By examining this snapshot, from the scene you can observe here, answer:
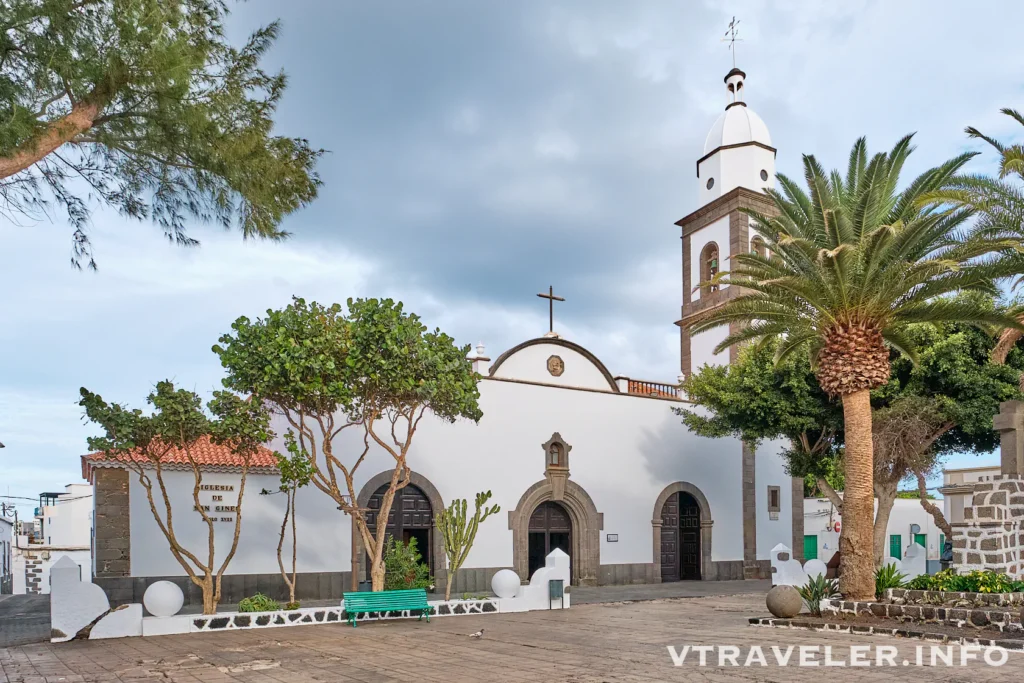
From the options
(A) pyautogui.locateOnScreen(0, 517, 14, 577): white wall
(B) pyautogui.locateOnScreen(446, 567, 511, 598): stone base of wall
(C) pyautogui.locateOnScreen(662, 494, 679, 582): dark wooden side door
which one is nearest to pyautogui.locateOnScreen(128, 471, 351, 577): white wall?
(B) pyautogui.locateOnScreen(446, 567, 511, 598): stone base of wall

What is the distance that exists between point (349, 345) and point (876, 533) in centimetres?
1519

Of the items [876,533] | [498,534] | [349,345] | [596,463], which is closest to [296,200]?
[349,345]

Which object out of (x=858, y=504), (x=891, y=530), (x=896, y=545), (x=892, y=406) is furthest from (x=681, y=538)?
(x=896, y=545)

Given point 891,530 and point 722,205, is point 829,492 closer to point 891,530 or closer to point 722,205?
point 722,205

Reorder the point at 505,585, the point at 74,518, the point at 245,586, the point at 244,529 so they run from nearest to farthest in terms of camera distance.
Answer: the point at 505,585
the point at 245,586
the point at 244,529
the point at 74,518

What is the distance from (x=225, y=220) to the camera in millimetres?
10219

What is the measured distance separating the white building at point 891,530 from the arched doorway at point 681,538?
32.9 ft

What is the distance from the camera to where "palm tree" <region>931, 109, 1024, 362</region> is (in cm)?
1466

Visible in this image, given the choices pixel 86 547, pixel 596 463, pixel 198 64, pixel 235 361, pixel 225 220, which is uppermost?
pixel 198 64

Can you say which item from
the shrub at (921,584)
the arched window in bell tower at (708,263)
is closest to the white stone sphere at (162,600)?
the shrub at (921,584)

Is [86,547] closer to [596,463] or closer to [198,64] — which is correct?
[596,463]

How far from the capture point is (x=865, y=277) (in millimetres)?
14531

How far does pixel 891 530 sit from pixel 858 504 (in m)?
23.9

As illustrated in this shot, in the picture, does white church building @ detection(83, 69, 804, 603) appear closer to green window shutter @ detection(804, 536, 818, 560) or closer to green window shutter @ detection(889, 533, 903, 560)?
green window shutter @ detection(804, 536, 818, 560)
